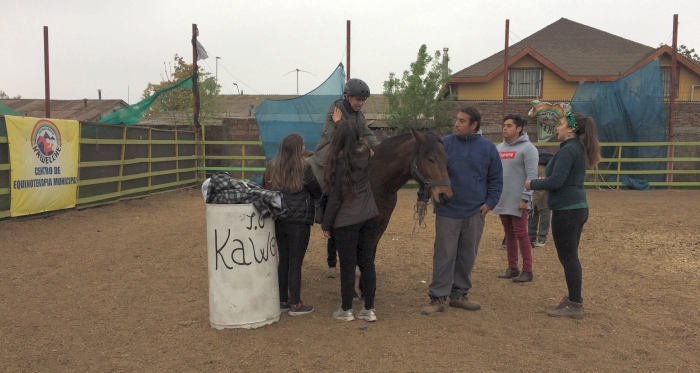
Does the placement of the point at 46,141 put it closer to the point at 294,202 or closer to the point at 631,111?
the point at 294,202

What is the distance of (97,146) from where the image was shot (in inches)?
420

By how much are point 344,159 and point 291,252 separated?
95 centimetres

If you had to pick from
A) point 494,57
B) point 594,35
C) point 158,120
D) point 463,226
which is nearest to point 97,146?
point 463,226

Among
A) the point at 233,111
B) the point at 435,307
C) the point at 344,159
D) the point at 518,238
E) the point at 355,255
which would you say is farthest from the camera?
the point at 233,111

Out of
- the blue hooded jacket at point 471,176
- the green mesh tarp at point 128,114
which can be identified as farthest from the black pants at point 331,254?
the green mesh tarp at point 128,114

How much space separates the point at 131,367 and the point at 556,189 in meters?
3.54

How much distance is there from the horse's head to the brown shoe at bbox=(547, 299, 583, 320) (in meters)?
1.38

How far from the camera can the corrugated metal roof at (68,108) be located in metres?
37.6

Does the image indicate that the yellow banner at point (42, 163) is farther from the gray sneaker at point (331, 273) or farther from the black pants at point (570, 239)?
the black pants at point (570, 239)

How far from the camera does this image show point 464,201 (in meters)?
4.44

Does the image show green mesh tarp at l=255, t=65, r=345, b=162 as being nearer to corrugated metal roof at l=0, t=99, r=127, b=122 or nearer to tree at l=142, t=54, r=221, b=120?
tree at l=142, t=54, r=221, b=120

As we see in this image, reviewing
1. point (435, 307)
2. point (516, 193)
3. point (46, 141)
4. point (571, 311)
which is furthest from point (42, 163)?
point (571, 311)

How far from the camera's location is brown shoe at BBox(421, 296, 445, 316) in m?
4.47

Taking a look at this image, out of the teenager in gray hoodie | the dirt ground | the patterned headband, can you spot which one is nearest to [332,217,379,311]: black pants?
the dirt ground
